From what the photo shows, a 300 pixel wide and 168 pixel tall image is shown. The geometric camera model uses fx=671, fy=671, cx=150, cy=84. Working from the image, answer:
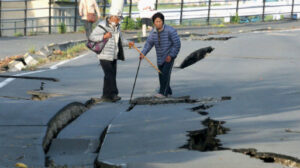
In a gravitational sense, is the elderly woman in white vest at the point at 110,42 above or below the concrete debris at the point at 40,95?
above

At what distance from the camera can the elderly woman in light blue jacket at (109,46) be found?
10430 millimetres

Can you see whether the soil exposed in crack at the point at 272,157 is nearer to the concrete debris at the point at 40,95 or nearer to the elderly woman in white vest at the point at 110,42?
the elderly woman in white vest at the point at 110,42

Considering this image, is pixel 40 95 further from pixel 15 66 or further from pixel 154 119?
pixel 15 66

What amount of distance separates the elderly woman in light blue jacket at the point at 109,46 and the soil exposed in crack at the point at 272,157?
13.8 ft

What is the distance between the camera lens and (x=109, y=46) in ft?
34.5

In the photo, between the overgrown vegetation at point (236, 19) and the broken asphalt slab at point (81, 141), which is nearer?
the broken asphalt slab at point (81, 141)

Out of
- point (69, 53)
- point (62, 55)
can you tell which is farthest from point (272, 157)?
point (69, 53)

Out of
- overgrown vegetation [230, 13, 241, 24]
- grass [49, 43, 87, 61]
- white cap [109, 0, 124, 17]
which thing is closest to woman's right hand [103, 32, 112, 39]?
white cap [109, 0, 124, 17]

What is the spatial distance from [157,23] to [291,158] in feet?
16.6

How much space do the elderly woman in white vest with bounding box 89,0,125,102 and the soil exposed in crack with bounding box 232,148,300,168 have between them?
4.21 metres

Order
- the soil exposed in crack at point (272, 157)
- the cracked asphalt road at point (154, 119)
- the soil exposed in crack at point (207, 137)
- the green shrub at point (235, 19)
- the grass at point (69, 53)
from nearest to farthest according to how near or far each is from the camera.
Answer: the soil exposed in crack at point (272, 157) < the cracked asphalt road at point (154, 119) < the soil exposed in crack at point (207, 137) < the grass at point (69, 53) < the green shrub at point (235, 19)

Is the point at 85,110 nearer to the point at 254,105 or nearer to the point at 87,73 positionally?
the point at 254,105

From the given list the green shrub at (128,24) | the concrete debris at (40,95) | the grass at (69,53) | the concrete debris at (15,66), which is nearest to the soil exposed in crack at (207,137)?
the concrete debris at (40,95)

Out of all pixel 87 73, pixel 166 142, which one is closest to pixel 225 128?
pixel 166 142
